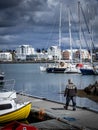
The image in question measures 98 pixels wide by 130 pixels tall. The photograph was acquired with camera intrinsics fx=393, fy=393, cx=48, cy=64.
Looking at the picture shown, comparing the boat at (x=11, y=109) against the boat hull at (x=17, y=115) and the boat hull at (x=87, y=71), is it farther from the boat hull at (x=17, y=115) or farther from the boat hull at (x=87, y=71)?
the boat hull at (x=87, y=71)

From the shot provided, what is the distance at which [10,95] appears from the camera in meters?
28.2

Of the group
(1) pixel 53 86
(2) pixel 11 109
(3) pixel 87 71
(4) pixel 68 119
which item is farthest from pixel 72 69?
(4) pixel 68 119

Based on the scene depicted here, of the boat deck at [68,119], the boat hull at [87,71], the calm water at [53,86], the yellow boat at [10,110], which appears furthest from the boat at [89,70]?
the yellow boat at [10,110]

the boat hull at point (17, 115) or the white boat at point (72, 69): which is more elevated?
the white boat at point (72, 69)

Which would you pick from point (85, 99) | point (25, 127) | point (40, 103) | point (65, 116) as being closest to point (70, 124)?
point (65, 116)

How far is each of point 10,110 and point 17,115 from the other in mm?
740

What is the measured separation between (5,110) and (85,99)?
27594 mm

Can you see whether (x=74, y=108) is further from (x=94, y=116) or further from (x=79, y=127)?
(x=79, y=127)

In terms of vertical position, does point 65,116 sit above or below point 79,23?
below

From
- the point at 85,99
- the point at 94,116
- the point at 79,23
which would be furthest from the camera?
the point at 79,23

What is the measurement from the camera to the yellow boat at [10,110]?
87.6ft

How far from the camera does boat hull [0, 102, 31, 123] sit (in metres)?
26.7

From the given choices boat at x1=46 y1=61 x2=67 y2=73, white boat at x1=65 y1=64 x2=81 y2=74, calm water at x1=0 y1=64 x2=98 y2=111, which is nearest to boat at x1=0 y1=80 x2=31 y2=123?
calm water at x1=0 y1=64 x2=98 y2=111

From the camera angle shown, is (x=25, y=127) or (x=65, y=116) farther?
(x=65, y=116)
